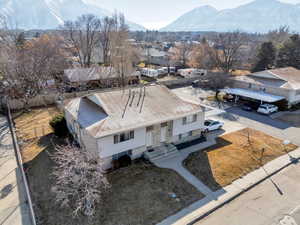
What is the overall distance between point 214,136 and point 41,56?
1025 inches

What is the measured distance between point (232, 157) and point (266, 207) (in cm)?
515

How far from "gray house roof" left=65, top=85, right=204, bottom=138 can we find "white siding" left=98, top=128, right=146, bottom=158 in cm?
64

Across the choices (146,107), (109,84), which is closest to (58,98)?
(109,84)

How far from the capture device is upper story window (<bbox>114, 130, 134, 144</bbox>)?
46.7ft

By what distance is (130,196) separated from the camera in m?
12.0

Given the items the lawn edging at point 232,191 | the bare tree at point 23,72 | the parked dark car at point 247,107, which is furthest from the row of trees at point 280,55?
the bare tree at point 23,72

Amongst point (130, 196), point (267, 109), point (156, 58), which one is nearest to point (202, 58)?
point (156, 58)

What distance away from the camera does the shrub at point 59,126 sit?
18859mm

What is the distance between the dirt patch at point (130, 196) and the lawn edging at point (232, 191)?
40 centimetres

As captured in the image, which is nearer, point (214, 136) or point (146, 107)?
point (146, 107)

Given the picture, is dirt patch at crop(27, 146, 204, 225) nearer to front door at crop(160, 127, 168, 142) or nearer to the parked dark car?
front door at crop(160, 127, 168, 142)

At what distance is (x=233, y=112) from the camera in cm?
2695

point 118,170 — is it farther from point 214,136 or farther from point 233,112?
point 233,112

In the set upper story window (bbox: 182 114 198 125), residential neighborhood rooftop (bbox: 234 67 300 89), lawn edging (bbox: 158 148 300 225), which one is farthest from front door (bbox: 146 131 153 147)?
residential neighborhood rooftop (bbox: 234 67 300 89)
